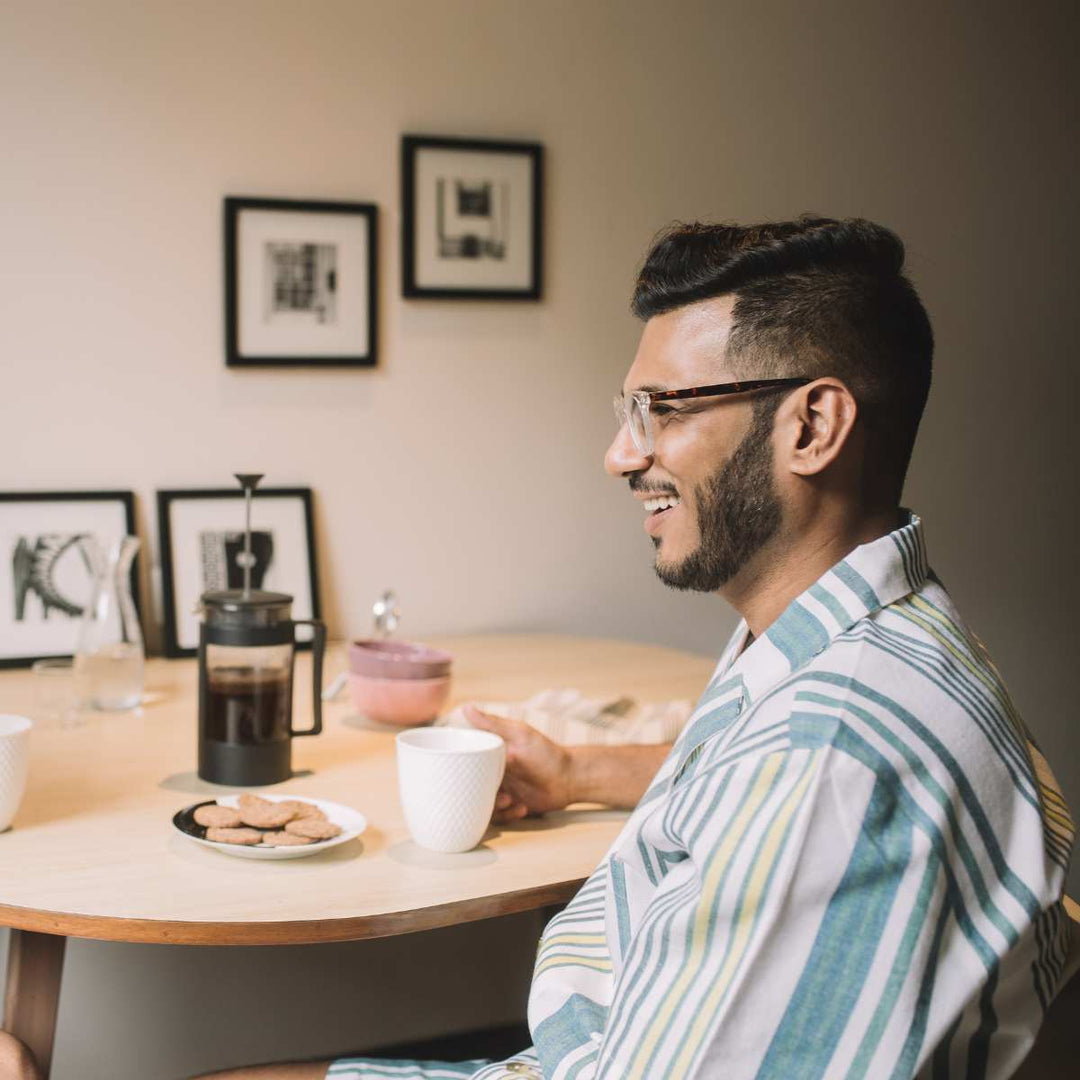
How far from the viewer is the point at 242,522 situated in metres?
2.33

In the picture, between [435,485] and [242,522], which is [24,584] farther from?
[435,485]

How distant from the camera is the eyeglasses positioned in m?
1.10

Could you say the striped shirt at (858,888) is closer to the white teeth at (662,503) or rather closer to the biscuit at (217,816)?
the white teeth at (662,503)

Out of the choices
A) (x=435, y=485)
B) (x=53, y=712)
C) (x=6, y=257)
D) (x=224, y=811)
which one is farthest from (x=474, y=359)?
(x=224, y=811)

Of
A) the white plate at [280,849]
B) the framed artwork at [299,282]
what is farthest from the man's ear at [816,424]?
the framed artwork at [299,282]

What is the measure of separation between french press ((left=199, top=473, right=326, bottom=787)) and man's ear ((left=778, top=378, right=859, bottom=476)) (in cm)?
69

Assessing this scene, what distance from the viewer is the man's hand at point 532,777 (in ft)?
4.59

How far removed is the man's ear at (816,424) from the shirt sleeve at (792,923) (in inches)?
13.7

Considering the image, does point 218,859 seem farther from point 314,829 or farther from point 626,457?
point 626,457

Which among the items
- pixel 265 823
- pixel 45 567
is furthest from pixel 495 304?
pixel 265 823

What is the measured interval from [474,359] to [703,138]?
73cm

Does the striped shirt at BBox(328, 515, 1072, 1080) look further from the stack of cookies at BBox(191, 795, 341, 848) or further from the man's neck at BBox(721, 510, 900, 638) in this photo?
the stack of cookies at BBox(191, 795, 341, 848)

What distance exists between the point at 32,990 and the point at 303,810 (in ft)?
1.40

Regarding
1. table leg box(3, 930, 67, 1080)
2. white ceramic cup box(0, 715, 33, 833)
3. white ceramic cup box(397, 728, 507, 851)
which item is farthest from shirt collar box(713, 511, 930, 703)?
table leg box(3, 930, 67, 1080)
